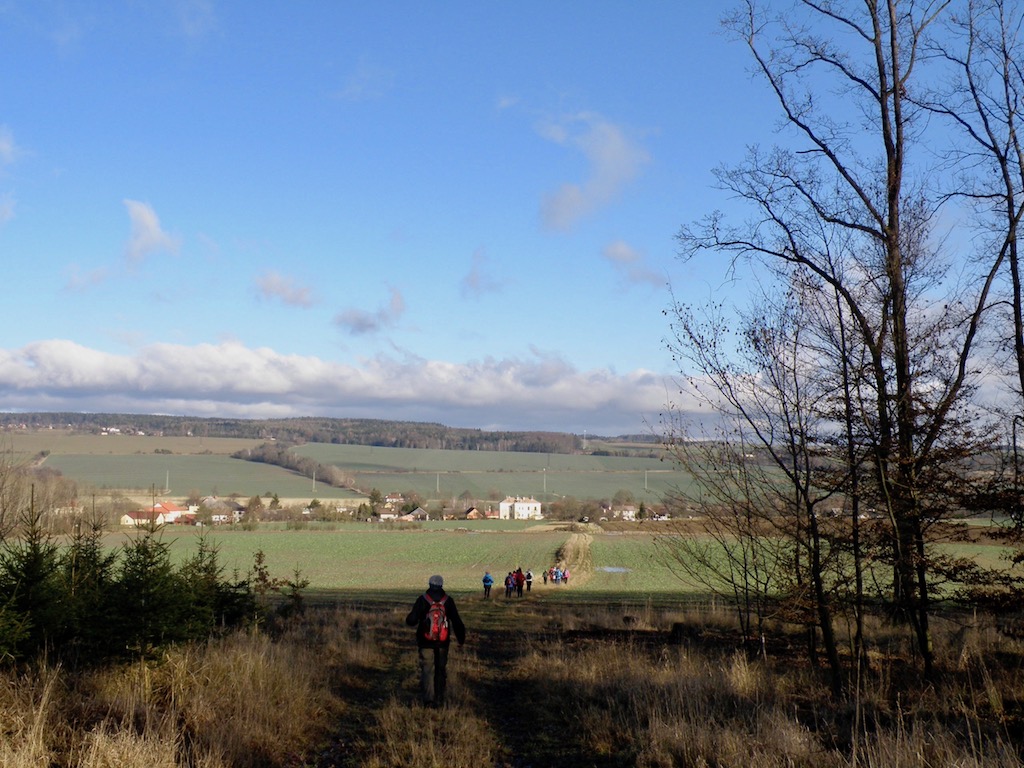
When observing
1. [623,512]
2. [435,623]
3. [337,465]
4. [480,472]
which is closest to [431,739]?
[435,623]

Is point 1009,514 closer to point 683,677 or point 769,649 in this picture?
point 769,649

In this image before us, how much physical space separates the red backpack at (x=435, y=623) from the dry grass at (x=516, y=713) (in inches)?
26.6

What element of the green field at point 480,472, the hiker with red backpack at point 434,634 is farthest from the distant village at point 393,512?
the hiker with red backpack at point 434,634

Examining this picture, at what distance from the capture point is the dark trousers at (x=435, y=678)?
880 centimetres

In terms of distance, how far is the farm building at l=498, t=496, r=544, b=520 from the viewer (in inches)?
4114

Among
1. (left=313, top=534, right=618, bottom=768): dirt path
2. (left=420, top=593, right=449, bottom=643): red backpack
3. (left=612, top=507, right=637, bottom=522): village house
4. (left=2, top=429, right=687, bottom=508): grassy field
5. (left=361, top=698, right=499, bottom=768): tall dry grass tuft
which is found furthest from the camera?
(left=2, top=429, right=687, bottom=508): grassy field

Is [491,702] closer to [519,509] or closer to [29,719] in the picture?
[29,719]

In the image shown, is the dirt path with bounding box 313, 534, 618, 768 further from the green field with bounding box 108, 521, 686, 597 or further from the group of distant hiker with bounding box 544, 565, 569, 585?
the group of distant hiker with bounding box 544, 565, 569, 585

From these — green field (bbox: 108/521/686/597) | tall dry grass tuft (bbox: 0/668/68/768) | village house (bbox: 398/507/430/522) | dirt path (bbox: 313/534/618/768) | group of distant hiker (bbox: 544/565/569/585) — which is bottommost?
village house (bbox: 398/507/430/522)

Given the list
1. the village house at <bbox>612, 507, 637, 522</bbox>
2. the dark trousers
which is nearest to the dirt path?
the dark trousers

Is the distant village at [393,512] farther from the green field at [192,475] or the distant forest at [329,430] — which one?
the distant forest at [329,430]

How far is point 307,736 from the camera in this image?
732cm

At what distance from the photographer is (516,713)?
8.36 m

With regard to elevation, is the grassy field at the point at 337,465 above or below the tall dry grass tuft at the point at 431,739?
below
